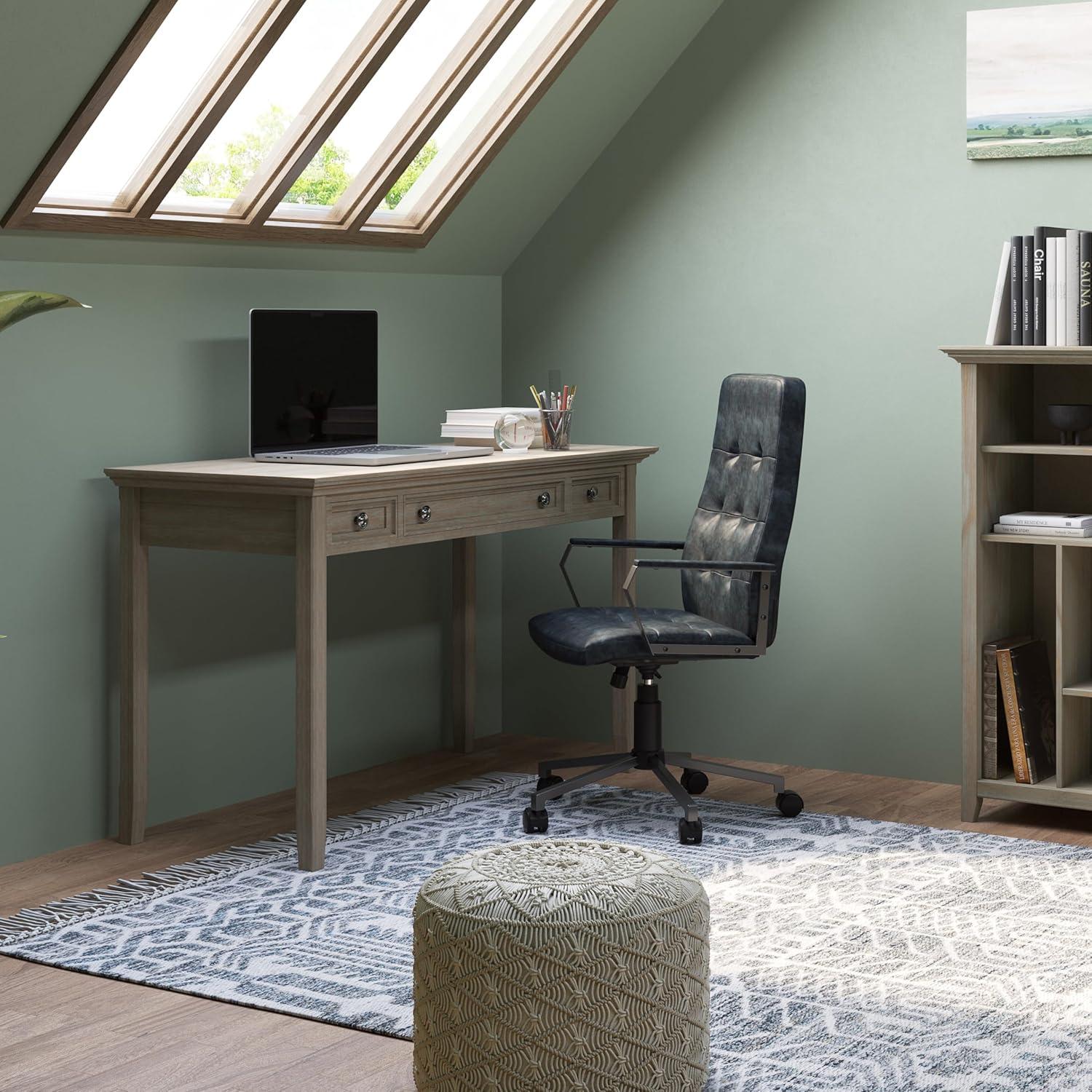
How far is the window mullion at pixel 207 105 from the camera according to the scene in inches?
154

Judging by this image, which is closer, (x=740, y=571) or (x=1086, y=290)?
(x=1086, y=290)

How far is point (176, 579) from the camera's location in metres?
4.37

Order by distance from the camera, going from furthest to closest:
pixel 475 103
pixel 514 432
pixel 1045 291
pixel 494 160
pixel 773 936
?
pixel 494 160, pixel 475 103, pixel 514 432, pixel 1045 291, pixel 773 936

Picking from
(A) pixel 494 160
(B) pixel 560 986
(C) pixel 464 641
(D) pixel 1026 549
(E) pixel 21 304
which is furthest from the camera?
(C) pixel 464 641

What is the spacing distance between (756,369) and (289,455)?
1540mm

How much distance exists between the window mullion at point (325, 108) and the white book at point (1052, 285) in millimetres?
1674

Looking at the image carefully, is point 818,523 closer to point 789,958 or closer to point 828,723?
point 828,723

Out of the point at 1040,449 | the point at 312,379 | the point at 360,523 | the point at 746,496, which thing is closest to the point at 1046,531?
the point at 1040,449

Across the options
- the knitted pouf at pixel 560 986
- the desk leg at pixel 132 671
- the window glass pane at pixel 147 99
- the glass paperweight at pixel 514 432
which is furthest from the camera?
the glass paperweight at pixel 514 432

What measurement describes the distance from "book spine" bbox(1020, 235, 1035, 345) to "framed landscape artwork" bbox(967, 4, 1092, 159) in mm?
423

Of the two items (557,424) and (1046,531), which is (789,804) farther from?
(557,424)

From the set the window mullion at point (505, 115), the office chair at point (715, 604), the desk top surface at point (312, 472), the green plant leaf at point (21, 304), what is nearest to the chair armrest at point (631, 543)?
the office chair at point (715, 604)

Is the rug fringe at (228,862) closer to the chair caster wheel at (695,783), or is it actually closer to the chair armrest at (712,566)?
the chair caster wheel at (695,783)

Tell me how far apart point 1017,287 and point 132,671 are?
2.40 meters
